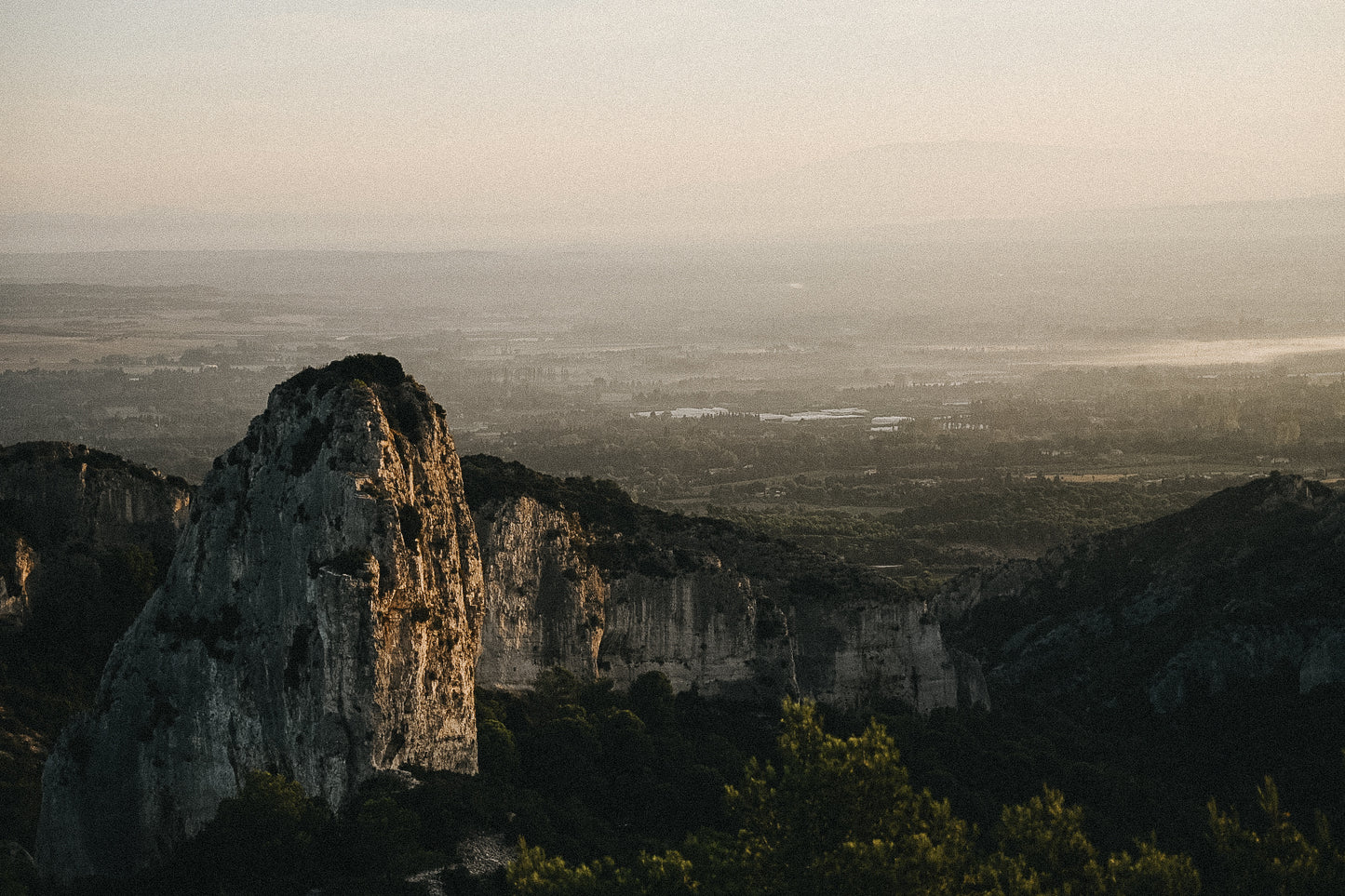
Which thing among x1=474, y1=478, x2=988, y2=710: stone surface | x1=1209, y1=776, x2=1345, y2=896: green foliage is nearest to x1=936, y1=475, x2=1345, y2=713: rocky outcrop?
x1=474, y1=478, x2=988, y2=710: stone surface

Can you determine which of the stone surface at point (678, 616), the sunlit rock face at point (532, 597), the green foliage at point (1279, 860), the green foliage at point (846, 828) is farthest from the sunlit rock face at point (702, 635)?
the green foliage at point (1279, 860)

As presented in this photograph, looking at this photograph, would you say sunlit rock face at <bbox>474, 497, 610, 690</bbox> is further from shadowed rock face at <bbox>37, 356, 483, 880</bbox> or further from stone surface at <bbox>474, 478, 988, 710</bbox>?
shadowed rock face at <bbox>37, 356, 483, 880</bbox>

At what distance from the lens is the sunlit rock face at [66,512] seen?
154ft

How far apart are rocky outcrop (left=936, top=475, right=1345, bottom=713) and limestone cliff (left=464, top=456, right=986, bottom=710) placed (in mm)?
8639

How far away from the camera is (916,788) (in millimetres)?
43781

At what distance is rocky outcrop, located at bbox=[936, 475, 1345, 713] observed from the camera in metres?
56.4

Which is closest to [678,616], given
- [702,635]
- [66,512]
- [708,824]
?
[702,635]

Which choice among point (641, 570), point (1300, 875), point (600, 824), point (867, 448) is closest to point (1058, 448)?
point (867, 448)

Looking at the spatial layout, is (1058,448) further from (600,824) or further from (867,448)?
(600,824)

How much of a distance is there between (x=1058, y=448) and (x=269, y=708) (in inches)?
5565

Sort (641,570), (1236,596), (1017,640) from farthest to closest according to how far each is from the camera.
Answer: (1017,640)
(1236,596)
(641,570)

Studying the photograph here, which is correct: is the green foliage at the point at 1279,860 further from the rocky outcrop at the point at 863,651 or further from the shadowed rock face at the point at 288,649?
the rocky outcrop at the point at 863,651

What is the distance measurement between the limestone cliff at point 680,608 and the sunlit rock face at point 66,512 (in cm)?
1103

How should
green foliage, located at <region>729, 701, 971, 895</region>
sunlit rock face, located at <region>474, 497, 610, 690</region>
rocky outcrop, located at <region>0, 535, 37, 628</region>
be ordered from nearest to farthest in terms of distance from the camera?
green foliage, located at <region>729, 701, 971, 895</region> → sunlit rock face, located at <region>474, 497, 610, 690</region> → rocky outcrop, located at <region>0, 535, 37, 628</region>
